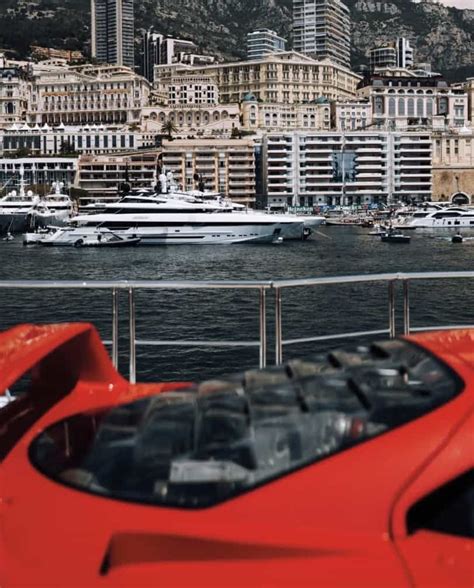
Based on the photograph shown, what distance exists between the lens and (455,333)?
92.4 inches

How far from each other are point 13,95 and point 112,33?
40.3 meters

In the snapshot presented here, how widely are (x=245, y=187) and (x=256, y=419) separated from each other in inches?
4075

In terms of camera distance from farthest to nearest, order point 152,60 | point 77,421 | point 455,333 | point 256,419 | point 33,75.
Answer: point 152,60 → point 33,75 → point 455,333 → point 77,421 → point 256,419

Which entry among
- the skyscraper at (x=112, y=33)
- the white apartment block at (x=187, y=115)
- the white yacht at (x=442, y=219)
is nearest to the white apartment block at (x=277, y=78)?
the white apartment block at (x=187, y=115)

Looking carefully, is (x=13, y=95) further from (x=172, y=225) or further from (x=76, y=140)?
(x=172, y=225)

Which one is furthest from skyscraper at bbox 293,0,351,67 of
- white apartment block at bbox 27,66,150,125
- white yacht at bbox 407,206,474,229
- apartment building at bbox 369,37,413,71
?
white yacht at bbox 407,206,474,229

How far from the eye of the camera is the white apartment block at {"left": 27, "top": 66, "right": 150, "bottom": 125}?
13112cm

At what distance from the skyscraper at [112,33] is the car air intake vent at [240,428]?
174 m

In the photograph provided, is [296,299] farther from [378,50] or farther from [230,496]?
[378,50]

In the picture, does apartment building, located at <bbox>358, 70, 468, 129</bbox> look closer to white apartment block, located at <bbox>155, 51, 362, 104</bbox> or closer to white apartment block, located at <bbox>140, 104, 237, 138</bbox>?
white apartment block, located at <bbox>155, 51, 362, 104</bbox>

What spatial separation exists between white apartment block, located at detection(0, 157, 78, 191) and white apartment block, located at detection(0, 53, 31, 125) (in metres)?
29.1

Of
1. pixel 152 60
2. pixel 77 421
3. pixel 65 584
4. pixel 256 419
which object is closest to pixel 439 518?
pixel 256 419

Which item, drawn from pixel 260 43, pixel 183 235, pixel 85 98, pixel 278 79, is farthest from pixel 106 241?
pixel 260 43

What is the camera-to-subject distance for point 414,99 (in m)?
135
